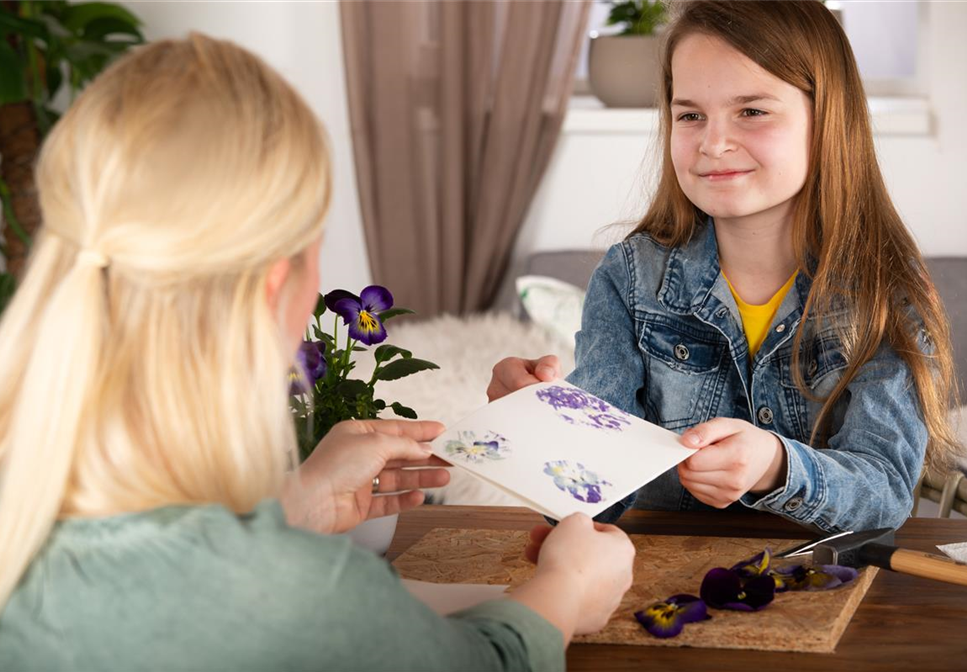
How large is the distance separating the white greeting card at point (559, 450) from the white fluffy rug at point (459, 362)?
1.13 metres

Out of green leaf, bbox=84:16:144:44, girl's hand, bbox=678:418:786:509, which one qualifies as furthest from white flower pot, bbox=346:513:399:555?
green leaf, bbox=84:16:144:44

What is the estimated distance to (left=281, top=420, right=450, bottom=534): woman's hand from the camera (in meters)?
1.05

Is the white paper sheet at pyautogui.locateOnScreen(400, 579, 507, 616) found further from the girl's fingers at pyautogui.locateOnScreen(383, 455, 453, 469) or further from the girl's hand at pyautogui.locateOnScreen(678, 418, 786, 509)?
the girl's hand at pyautogui.locateOnScreen(678, 418, 786, 509)

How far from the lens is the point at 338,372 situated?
3.85ft

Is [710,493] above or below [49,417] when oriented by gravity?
below

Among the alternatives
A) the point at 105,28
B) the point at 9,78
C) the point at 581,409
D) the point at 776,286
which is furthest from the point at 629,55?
the point at 581,409

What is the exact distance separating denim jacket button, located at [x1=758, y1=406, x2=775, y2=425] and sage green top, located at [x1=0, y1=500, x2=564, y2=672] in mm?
828

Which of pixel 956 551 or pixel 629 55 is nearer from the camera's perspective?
pixel 956 551

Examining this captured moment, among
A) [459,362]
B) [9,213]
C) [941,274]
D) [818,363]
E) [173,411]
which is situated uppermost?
[173,411]

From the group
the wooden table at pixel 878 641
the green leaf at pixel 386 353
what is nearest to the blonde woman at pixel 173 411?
the wooden table at pixel 878 641

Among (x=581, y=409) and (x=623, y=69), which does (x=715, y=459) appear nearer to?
(x=581, y=409)

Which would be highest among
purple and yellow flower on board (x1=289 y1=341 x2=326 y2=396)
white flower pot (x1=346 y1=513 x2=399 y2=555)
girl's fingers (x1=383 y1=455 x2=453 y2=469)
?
purple and yellow flower on board (x1=289 y1=341 x2=326 y2=396)

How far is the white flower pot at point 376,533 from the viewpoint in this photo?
3.71 feet

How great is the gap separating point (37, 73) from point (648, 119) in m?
1.73
